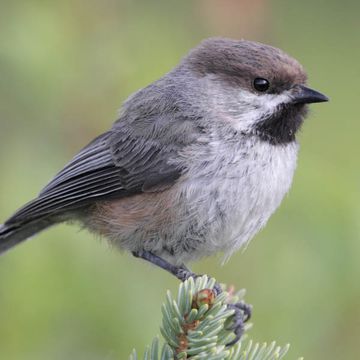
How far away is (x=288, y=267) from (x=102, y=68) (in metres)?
1.17

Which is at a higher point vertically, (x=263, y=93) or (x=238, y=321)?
(x=263, y=93)

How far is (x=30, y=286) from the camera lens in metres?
2.83

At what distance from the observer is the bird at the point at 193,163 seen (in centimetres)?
333

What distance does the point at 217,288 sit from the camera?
2.67 metres

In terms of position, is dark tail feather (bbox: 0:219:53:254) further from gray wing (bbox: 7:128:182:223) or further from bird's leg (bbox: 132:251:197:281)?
bird's leg (bbox: 132:251:197:281)

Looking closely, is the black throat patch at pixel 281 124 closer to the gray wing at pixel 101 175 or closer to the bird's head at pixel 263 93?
the bird's head at pixel 263 93

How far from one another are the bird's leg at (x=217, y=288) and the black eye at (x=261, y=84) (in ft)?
2.88

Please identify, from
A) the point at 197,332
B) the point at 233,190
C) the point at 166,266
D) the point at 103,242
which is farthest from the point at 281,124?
the point at 197,332

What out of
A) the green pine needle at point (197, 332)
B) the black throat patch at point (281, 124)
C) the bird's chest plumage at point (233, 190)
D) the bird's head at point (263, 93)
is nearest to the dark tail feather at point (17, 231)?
the bird's chest plumage at point (233, 190)

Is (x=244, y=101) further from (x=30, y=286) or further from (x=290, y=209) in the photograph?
(x=30, y=286)

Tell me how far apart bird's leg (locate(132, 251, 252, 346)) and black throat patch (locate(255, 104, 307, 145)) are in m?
0.70

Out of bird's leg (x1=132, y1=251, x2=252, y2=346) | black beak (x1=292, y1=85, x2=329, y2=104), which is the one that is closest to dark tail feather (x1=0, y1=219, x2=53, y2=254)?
bird's leg (x1=132, y1=251, x2=252, y2=346)

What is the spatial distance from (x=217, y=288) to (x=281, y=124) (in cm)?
103

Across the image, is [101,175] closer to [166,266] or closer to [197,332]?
[166,266]
